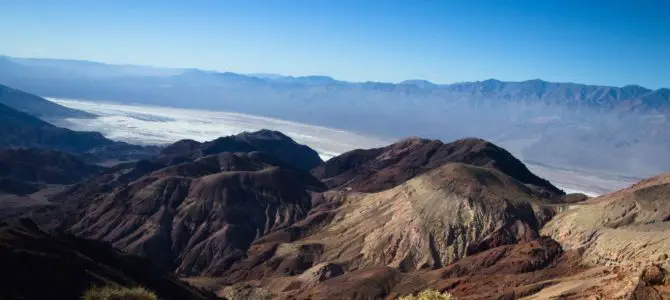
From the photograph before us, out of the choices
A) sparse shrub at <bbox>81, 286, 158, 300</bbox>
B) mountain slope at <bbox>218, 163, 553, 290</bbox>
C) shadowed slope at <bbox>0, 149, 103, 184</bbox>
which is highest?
sparse shrub at <bbox>81, 286, 158, 300</bbox>

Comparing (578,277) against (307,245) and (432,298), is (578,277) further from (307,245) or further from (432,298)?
(307,245)

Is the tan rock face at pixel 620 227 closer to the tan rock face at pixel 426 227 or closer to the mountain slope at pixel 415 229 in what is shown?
the mountain slope at pixel 415 229

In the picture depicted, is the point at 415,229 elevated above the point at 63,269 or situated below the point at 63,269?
below

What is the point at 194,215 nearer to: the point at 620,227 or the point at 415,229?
the point at 415,229

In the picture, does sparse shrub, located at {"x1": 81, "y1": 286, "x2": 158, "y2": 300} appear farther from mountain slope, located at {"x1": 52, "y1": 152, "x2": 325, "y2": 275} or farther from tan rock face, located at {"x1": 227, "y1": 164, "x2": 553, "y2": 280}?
mountain slope, located at {"x1": 52, "y1": 152, "x2": 325, "y2": 275}

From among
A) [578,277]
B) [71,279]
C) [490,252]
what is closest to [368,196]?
[490,252]

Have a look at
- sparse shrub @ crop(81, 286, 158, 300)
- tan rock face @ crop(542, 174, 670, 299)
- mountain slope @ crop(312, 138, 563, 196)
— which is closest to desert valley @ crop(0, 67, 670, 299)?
tan rock face @ crop(542, 174, 670, 299)

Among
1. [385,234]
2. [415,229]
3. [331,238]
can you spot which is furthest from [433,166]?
[415,229]
